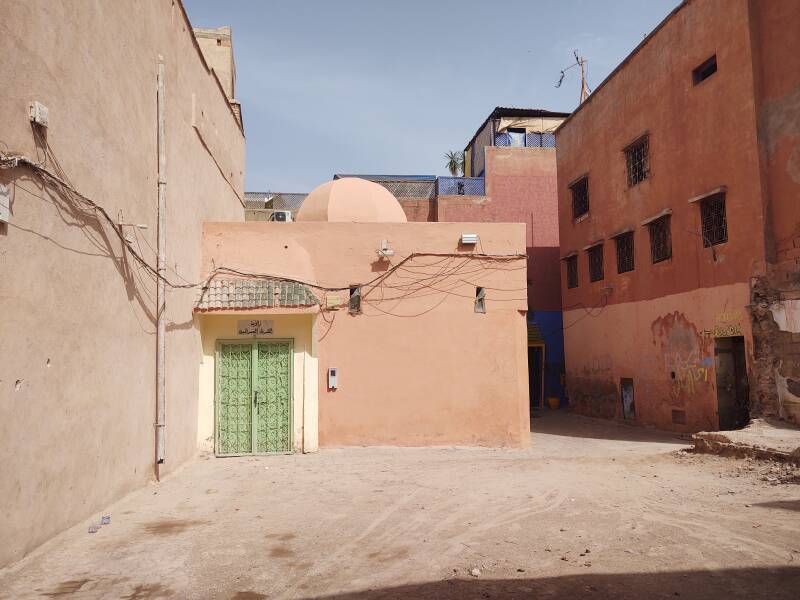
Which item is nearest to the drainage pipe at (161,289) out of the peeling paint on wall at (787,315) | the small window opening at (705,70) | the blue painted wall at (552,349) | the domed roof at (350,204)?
the domed roof at (350,204)

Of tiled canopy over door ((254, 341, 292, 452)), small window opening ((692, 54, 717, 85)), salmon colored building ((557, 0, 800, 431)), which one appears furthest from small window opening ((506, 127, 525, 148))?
tiled canopy over door ((254, 341, 292, 452))

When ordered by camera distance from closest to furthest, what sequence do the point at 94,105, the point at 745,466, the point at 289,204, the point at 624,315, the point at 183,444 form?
the point at 94,105
the point at 745,466
the point at 183,444
the point at 624,315
the point at 289,204

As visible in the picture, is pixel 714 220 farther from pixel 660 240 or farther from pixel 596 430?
pixel 596 430

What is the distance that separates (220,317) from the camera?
38.2 ft

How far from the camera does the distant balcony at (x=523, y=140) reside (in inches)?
1045

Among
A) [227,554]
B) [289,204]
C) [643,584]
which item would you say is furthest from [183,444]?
[289,204]

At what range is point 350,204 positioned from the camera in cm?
1484

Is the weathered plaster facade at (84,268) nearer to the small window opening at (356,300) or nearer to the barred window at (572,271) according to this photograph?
the small window opening at (356,300)

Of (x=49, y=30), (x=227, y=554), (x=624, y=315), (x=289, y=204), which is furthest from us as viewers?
(x=289, y=204)

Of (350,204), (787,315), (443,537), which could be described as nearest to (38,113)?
(443,537)

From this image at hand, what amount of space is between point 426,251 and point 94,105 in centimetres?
699

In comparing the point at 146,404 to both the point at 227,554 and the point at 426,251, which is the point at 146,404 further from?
the point at 426,251

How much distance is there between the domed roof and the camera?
1470 centimetres

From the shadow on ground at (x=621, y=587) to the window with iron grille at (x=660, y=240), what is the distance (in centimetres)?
1179
